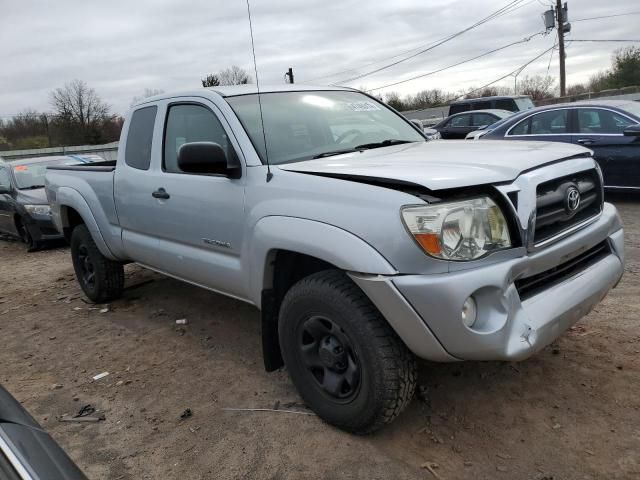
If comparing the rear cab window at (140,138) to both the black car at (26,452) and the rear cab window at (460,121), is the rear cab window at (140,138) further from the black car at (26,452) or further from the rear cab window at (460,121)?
the rear cab window at (460,121)

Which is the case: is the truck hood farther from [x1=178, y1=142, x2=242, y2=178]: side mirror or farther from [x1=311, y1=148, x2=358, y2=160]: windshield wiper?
[x1=178, y1=142, x2=242, y2=178]: side mirror

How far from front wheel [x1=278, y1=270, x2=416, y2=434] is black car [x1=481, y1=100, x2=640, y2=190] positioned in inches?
257

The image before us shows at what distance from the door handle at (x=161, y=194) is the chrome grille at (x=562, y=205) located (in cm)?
243

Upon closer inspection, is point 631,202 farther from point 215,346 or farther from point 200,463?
point 200,463

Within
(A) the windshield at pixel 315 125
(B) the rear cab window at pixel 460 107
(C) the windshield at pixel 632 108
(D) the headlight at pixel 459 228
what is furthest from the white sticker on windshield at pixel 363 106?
(B) the rear cab window at pixel 460 107

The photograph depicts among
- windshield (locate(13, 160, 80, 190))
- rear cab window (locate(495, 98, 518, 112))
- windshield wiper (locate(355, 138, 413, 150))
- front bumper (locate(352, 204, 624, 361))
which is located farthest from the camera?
rear cab window (locate(495, 98, 518, 112))

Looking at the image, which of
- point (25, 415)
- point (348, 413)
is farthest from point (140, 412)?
point (25, 415)

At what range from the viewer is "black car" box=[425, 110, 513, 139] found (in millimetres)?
14225

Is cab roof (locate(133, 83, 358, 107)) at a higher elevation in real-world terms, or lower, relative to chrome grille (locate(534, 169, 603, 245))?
higher

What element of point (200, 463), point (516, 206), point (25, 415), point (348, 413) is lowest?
point (200, 463)

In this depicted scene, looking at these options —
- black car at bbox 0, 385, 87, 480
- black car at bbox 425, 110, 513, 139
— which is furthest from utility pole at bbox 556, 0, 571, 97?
black car at bbox 0, 385, 87, 480

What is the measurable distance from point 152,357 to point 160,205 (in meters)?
1.15

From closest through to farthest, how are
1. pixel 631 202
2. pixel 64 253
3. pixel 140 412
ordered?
pixel 140 412 → pixel 631 202 → pixel 64 253

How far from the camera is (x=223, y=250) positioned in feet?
11.2
